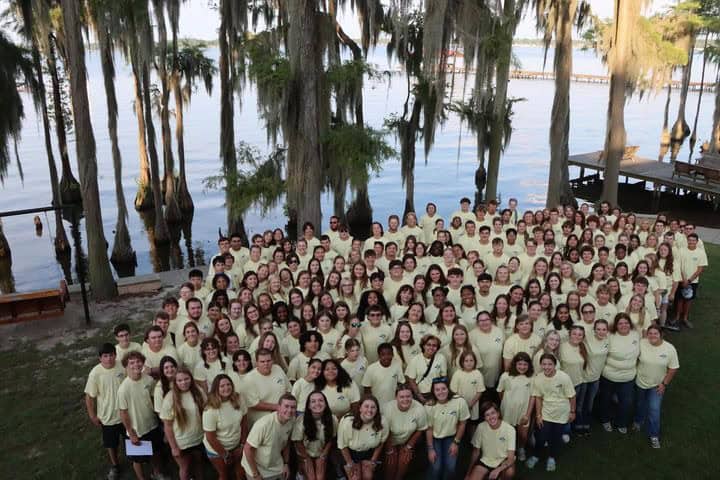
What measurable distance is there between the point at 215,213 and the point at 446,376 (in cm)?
2344

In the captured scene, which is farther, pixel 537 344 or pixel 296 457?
pixel 537 344

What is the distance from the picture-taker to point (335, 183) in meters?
14.6

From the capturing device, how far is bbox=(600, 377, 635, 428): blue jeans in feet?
21.6

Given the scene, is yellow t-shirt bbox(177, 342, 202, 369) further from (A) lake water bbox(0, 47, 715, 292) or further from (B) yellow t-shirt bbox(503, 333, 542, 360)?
(A) lake water bbox(0, 47, 715, 292)

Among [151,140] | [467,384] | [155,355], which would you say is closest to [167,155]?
[151,140]

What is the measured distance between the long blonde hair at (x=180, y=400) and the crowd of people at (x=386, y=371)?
0.02 meters

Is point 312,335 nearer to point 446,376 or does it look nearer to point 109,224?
point 446,376

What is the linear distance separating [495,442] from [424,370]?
977 millimetres

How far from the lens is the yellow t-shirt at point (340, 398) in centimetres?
549

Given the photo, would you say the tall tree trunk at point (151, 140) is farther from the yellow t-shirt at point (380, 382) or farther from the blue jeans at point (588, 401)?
the blue jeans at point (588, 401)

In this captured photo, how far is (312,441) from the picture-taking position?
17.4 ft

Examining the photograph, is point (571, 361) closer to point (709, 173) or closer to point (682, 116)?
point (709, 173)

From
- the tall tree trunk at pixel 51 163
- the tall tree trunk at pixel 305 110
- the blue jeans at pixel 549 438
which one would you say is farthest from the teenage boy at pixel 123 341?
the tall tree trunk at pixel 51 163

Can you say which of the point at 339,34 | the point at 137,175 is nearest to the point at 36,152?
the point at 137,175
